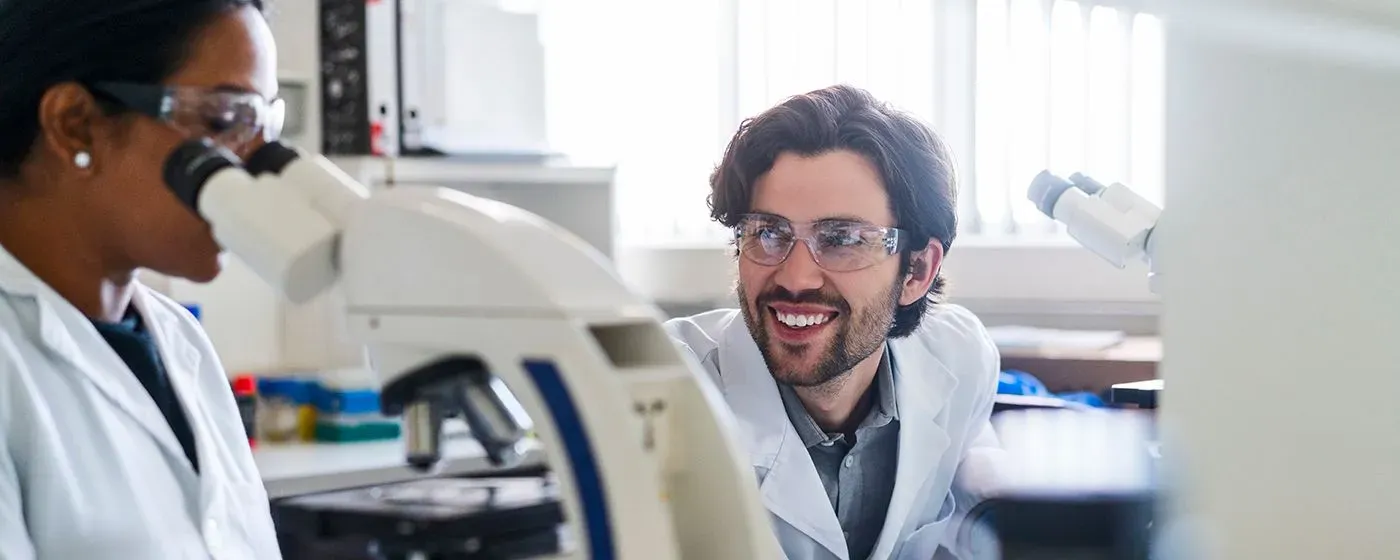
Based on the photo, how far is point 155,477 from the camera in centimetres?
112

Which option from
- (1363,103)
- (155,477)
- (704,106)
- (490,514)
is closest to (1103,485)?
(1363,103)

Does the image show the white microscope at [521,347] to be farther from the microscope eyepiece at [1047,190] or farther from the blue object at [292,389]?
the blue object at [292,389]

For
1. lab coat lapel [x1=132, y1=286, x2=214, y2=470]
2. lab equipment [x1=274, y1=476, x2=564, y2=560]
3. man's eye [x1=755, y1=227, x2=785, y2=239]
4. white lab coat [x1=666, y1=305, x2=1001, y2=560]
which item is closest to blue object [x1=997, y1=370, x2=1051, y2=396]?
white lab coat [x1=666, y1=305, x2=1001, y2=560]

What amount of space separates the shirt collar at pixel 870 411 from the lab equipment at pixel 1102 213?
46 cm

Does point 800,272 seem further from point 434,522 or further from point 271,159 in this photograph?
point 271,159

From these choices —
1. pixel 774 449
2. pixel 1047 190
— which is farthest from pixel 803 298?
pixel 1047 190

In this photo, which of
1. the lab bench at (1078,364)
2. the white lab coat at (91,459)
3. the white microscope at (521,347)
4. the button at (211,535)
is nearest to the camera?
the white microscope at (521,347)

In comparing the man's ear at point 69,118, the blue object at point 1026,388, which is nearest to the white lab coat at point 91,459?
the man's ear at point 69,118

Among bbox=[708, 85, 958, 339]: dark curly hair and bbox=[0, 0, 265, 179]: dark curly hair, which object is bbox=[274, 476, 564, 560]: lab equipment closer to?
bbox=[708, 85, 958, 339]: dark curly hair

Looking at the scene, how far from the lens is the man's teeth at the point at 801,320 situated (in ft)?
4.99

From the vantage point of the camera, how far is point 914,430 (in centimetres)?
159

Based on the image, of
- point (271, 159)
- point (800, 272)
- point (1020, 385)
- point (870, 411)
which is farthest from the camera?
point (1020, 385)

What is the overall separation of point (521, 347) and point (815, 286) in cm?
88

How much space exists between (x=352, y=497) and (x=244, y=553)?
825mm
